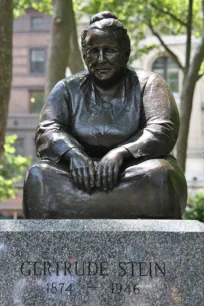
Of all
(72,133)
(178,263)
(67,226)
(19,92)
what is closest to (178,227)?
(178,263)

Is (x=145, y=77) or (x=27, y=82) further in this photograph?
(x=27, y=82)

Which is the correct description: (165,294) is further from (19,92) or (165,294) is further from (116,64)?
(19,92)

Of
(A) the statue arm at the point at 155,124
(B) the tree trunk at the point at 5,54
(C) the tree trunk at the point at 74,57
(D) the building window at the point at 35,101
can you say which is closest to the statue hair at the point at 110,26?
(A) the statue arm at the point at 155,124

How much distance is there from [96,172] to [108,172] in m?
0.12

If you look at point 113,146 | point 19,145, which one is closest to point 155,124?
point 113,146

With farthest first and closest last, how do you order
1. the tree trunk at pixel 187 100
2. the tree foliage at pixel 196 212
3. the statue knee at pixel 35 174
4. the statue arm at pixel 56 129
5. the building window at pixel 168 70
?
the building window at pixel 168 70 → the tree trunk at pixel 187 100 → the tree foliage at pixel 196 212 → the statue arm at pixel 56 129 → the statue knee at pixel 35 174

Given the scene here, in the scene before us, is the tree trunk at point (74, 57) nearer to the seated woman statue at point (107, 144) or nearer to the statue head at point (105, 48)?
the seated woman statue at point (107, 144)

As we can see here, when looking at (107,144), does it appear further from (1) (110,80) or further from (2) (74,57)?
(2) (74,57)

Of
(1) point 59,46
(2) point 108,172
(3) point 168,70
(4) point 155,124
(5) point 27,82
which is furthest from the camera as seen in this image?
(5) point 27,82

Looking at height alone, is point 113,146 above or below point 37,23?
below

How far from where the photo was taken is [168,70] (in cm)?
2978

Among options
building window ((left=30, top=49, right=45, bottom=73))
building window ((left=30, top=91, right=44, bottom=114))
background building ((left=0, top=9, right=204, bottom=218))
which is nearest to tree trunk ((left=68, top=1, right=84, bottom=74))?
background building ((left=0, top=9, right=204, bottom=218))

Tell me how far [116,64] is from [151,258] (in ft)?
6.19

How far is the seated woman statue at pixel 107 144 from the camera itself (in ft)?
15.4
